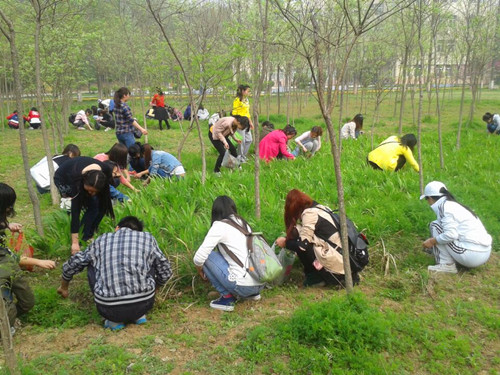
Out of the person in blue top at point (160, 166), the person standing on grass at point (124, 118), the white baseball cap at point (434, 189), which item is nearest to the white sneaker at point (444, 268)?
the white baseball cap at point (434, 189)

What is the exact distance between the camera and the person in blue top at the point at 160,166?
20.2 ft

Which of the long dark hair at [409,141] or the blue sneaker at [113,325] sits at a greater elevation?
the long dark hair at [409,141]

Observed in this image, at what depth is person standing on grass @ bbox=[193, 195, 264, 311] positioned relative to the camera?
10.5 feet

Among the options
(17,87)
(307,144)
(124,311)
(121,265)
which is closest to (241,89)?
(307,144)

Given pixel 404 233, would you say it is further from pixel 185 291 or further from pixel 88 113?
pixel 88 113

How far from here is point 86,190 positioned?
4.05 metres

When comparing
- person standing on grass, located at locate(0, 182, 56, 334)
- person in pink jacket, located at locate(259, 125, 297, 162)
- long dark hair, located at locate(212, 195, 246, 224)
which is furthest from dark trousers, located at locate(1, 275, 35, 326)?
person in pink jacket, located at locate(259, 125, 297, 162)

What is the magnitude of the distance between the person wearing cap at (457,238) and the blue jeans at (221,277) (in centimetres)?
187

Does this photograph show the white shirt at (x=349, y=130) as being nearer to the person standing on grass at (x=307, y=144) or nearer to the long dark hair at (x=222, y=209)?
the person standing on grass at (x=307, y=144)

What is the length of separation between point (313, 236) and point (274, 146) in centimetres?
417

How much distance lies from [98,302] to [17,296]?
610 millimetres

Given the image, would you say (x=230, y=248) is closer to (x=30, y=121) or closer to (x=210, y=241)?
(x=210, y=241)

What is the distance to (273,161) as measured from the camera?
23.8ft

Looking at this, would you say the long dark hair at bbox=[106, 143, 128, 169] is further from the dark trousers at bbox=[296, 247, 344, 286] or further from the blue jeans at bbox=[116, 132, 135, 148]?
the dark trousers at bbox=[296, 247, 344, 286]
